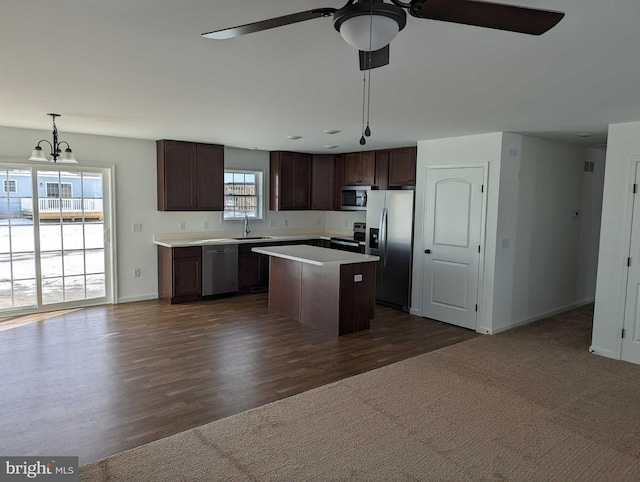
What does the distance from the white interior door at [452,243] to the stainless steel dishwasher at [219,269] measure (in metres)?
2.84

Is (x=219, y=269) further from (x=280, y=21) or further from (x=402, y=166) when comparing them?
(x=280, y=21)

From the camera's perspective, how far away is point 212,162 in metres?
6.70

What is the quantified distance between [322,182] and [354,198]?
2.54 feet

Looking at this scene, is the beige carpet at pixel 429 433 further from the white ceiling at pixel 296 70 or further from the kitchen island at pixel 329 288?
the white ceiling at pixel 296 70

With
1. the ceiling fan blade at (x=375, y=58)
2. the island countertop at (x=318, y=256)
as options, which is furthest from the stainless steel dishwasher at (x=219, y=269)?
the ceiling fan blade at (x=375, y=58)

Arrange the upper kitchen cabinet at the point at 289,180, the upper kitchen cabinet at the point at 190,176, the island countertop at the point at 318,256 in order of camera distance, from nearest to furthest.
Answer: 1. the island countertop at the point at 318,256
2. the upper kitchen cabinet at the point at 190,176
3. the upper kitchen cabinet at the point at 289,180

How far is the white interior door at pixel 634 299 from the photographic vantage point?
4.25 m

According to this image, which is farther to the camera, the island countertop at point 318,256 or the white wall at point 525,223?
the white wall at point 525,223

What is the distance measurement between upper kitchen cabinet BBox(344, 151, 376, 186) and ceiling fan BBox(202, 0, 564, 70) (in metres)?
5.47

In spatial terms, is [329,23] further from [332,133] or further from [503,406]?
[332,133]

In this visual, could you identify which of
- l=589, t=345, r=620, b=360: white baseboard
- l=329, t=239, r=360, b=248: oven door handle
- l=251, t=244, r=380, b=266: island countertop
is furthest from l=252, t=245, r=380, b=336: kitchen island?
l=589, t=345, r=620, b=360: white baseboard

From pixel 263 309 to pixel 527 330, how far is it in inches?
131

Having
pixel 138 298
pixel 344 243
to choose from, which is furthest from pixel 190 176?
pixel 344 243

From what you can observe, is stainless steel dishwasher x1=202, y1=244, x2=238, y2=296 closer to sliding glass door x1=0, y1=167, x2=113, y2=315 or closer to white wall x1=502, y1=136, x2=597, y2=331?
sliding glass door x1=0, y1=167, x2=113, y2=315
